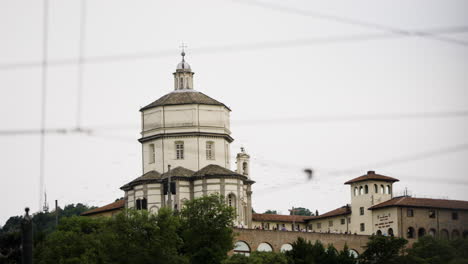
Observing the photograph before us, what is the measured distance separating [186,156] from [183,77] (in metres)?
9.23

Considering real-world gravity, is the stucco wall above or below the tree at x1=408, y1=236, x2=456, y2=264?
above

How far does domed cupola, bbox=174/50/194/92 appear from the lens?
117 meters

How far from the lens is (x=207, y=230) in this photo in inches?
3629

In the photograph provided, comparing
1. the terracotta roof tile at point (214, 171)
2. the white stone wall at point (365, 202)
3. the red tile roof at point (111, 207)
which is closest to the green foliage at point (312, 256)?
the terracotta roof tile at point (214, 171)

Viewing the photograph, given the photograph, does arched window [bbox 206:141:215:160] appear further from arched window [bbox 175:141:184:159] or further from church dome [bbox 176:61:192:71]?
church dome [bbox 176:61:192:71]

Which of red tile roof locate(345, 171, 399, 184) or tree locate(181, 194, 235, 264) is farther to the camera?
red tile roof locate(345, 171, 399, 184)

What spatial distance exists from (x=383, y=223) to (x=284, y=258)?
30791mm

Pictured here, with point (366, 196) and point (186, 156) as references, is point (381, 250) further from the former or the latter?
point (366, 196)

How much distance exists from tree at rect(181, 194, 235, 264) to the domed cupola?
23081 mm

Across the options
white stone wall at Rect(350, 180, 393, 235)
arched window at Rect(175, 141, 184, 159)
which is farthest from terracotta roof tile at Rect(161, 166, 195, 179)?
white stone wall at Rect(350, 180, 393, 235)

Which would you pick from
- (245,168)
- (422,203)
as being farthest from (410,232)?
(245,168)

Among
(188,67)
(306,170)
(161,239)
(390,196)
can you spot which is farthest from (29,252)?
(390,196)

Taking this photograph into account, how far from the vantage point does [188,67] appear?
118 m

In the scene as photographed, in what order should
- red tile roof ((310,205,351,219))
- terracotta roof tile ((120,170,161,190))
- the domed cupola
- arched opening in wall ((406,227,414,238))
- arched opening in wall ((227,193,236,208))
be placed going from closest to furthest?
arched opening in wall ((227,193,236,208)) < terracotta roof tile ((120,170,161,190)) < the domed cupola < arched opening in wall ((406,227,414,238)) < red tile roof ((310,205,351,219))
